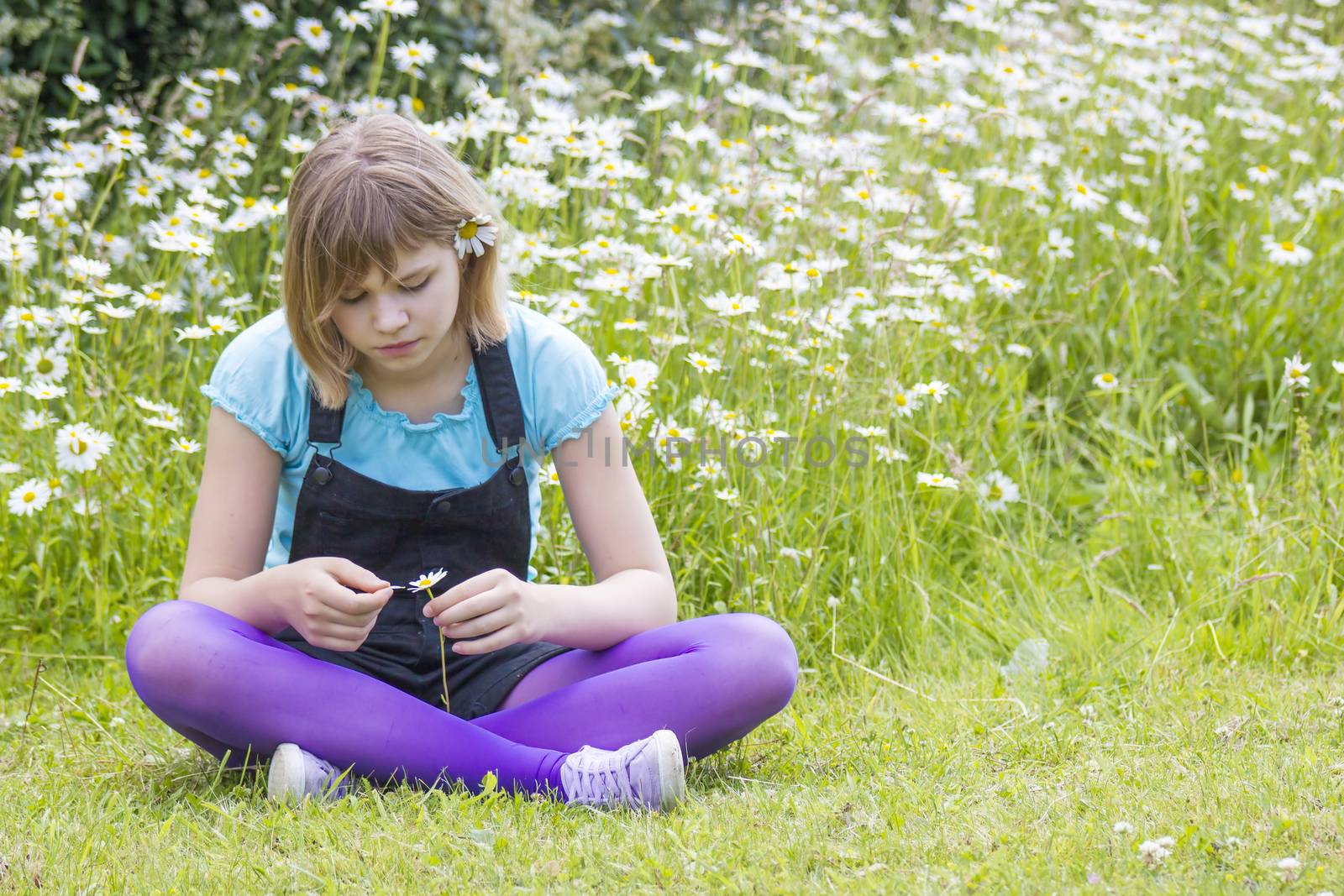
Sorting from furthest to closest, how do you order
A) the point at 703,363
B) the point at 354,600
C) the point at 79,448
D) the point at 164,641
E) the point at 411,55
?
the point at 411,55, the point at 703,363, the point at 79,448, the point at 164,641, the point at 354,600

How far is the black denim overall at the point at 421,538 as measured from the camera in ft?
6.36

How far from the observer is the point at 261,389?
75.5 inches

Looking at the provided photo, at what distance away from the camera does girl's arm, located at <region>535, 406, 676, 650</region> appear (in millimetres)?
1971

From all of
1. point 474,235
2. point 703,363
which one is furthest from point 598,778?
point 703,363

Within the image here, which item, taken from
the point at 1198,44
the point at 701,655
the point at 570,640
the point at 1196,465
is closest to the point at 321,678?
the point at 570,640

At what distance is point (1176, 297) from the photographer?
324cm

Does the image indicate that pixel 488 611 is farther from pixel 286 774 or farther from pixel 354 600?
pixel 286 774

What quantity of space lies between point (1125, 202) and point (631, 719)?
2.26 meters

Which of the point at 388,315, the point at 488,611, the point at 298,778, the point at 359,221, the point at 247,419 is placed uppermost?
the point at 359,221

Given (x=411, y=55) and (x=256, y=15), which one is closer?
(x=411, y=55)

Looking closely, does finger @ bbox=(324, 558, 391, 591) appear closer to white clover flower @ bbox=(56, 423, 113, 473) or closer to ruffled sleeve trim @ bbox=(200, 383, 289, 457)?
ruffled sleeve trim @ bbox=(200, 383, 289, 457)

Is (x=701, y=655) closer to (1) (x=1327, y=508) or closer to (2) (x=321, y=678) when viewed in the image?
(2) (x=321, y=678)

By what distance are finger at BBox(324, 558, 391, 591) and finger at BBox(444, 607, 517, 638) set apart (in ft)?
0.34

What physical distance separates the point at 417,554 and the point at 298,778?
0.35 metres
